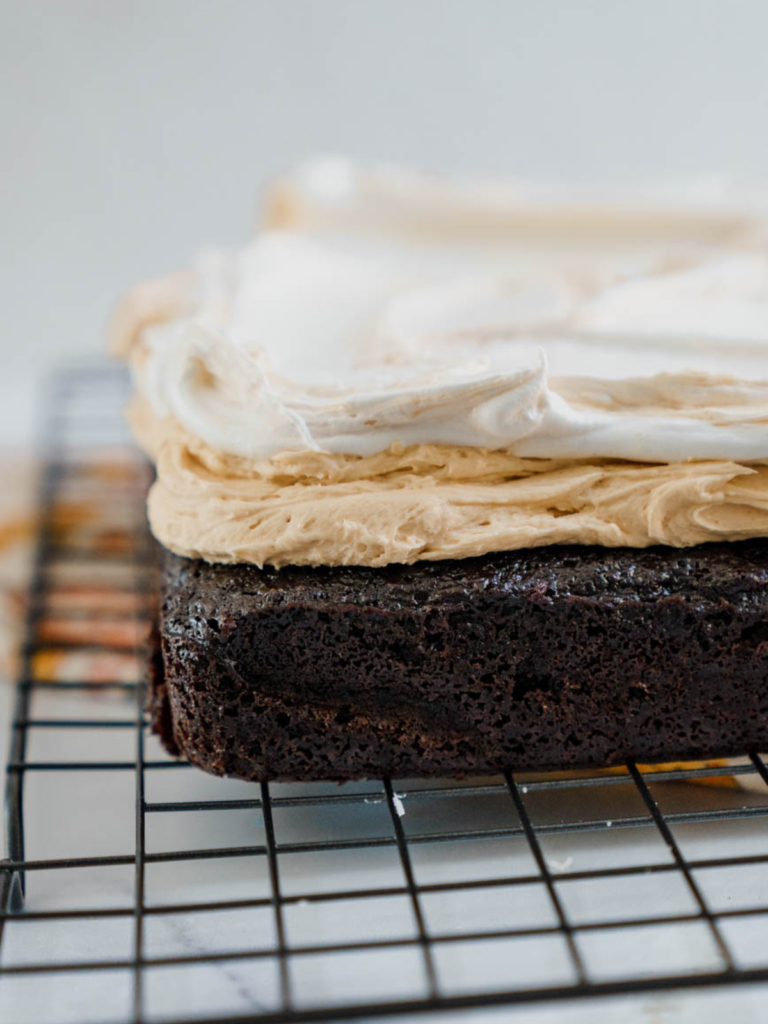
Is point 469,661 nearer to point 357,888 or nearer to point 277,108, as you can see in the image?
point 357,888

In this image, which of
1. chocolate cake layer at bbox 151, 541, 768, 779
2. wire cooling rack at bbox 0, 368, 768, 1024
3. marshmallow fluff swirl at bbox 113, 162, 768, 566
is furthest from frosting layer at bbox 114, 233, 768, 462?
wire cooling rack at bbox 0, 368, 768, 1024

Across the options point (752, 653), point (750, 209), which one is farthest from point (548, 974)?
point (750, 209)

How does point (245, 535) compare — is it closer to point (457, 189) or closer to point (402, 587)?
point (402, 587)

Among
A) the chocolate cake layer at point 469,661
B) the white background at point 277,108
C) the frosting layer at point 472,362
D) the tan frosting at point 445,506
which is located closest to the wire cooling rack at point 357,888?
the chocolate cake layer at point 469,661

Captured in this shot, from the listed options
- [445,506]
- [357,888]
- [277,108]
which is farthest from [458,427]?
[277,108]

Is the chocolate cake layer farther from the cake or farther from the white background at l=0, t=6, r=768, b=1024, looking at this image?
the white background at l=0, t=6, r=768, b=1024
